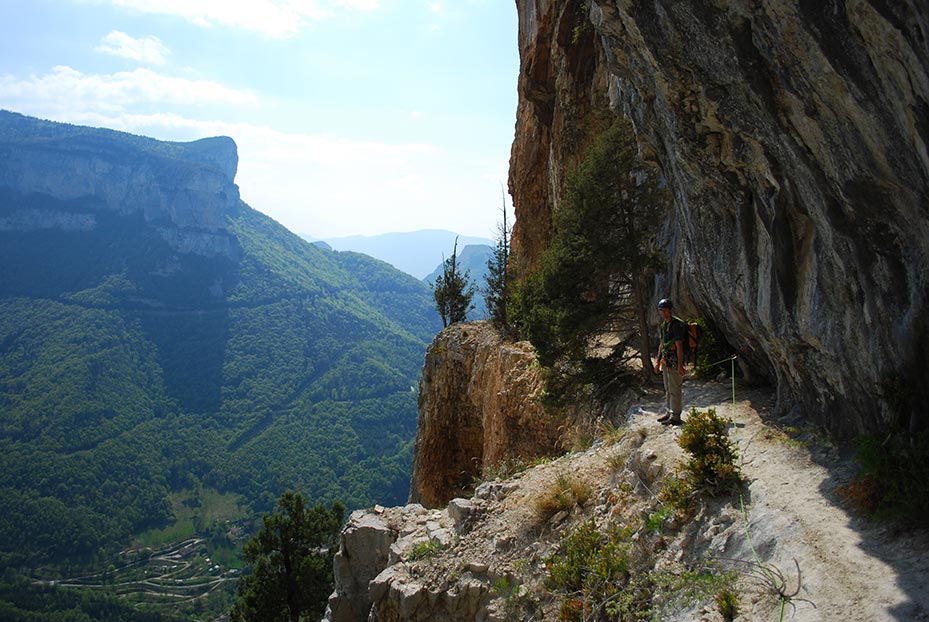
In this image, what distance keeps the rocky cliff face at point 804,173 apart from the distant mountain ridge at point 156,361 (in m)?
95.1

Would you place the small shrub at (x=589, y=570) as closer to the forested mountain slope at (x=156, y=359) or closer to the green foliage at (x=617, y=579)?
the green foliage at (x=617, y=579)

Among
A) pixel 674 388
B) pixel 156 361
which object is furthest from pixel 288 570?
pixel 156 361

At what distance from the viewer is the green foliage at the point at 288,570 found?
22375 millimetres

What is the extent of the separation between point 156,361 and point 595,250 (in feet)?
480

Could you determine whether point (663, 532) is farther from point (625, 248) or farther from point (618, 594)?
point (625, 248)

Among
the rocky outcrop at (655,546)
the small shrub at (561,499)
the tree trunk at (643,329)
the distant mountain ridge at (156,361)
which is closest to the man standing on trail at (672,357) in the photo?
the rocky outcrop at (655,546)

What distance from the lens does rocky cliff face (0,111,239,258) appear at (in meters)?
163

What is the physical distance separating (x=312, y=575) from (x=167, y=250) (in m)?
166

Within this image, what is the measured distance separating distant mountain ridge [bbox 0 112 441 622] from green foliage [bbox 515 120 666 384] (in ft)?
295

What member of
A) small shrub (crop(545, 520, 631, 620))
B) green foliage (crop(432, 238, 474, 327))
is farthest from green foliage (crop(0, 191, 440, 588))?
small shrub (crop(545, 520, 631, 620))

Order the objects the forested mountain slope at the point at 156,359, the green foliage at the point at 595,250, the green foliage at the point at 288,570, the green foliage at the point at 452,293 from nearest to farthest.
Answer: the green foliage at the point at 595,250
the green foliage at the point at 288,570
the green foliage at the point at 452,293
the forested mountain slope at the point at 156,359

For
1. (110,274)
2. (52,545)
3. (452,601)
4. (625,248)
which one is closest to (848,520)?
(452,601)

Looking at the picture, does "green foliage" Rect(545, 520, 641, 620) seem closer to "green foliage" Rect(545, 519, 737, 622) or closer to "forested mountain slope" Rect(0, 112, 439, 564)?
"green foliage" Rect(545, 519, 737, 622)

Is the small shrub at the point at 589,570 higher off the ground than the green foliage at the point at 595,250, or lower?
lower
